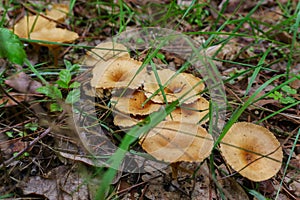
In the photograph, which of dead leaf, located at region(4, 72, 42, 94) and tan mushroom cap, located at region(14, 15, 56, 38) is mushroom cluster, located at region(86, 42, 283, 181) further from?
tan mushroom cap, located at region(14, 15, 56, 38)

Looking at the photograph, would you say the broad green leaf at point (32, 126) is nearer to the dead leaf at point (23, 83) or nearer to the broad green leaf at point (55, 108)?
the broad green leaf at point (55, 108)

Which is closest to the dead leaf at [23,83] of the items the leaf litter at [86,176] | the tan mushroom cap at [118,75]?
the leaf litter at [86,176]

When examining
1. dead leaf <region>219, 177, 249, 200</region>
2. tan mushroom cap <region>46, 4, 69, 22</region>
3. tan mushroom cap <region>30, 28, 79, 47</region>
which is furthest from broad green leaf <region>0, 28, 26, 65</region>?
tan mushroom cap <region>46, 4, 69, 22</region>

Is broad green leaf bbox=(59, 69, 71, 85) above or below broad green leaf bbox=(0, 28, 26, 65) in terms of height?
below

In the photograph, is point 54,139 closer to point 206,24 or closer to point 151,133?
point 151,133

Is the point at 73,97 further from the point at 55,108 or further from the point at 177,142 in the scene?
the point at 177,142

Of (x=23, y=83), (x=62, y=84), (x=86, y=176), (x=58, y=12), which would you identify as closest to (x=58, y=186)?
(x=86, y=176)

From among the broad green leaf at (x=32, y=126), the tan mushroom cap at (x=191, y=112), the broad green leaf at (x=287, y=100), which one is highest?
the broad green leaf at (x=287, y=100)
